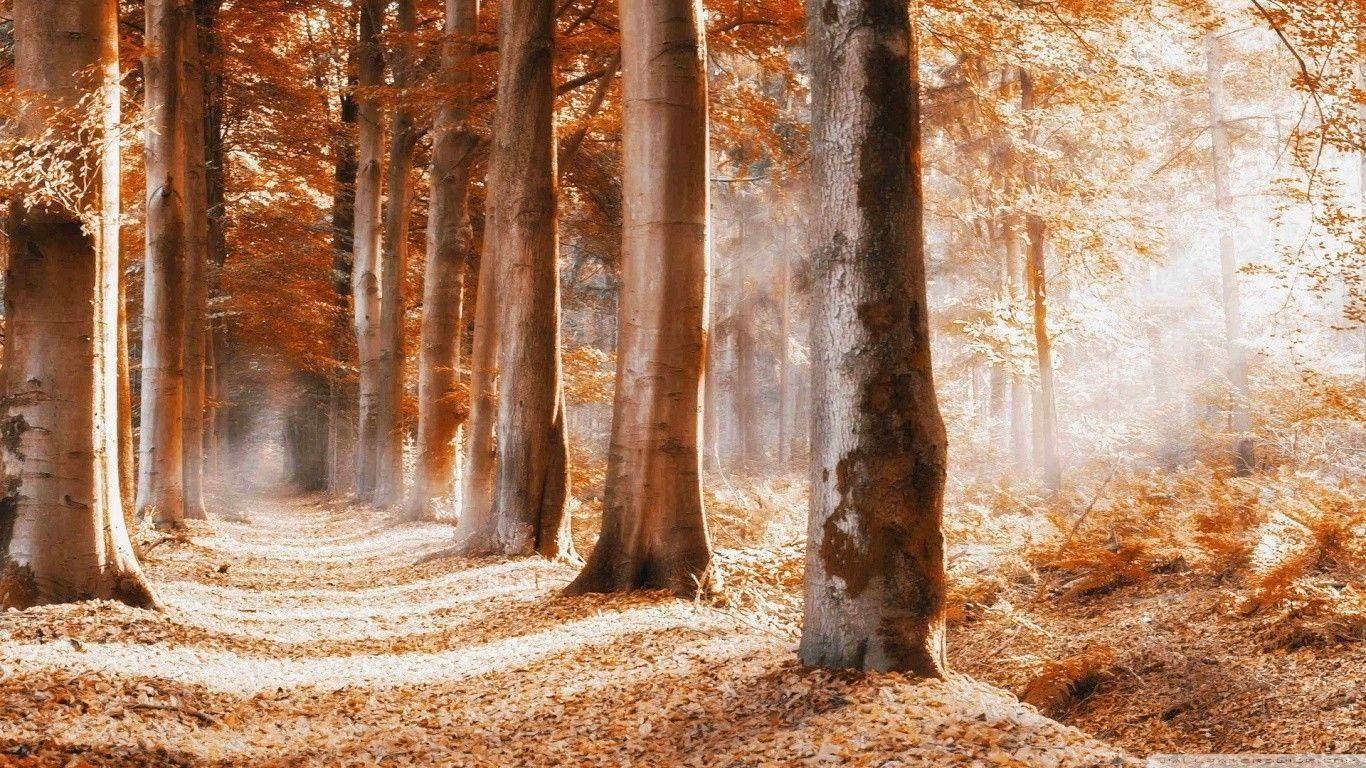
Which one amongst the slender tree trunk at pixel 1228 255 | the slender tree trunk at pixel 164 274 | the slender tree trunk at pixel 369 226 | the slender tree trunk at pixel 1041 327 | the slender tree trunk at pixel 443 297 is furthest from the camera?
the slender tree trunk at pixel 369 226

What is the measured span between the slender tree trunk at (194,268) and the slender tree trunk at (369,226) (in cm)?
363

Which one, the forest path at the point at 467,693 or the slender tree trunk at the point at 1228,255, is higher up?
the slender tree trunk at the point at 1228,255

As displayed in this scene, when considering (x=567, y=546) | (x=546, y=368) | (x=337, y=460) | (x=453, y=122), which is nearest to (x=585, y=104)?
(x=453, y=122)

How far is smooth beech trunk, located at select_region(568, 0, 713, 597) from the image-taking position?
7.95 meters

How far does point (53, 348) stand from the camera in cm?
663

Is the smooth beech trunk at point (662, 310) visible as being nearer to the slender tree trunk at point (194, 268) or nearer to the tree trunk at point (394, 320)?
the slender tree trunk at point (194, 268)

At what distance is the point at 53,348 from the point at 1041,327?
1329cm

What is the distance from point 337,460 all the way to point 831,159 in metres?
24.5

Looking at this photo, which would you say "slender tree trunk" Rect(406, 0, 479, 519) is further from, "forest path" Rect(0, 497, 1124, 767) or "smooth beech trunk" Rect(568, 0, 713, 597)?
"smooth beech trunk" Rect(568, 0, 713, 597)

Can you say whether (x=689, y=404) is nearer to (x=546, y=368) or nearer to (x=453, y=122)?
(x=546, y=368)

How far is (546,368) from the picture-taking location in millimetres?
10297

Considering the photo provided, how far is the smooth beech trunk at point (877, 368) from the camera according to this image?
4.69 m

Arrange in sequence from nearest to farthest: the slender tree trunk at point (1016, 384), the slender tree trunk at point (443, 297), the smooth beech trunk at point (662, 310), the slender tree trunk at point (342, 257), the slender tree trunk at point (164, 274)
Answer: the smooth beech trunk at point (662, 310) → the slender tree trunk at point (164, 274) → the slender tree trunk at point (443, 297) → the slender tree trunk at point (1016, 384) → the slender tree trunk at point (342, 257)

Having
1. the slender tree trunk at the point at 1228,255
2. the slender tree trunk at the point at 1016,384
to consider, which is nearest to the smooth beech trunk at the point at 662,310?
the slender tree trunk at the point at 1016,384
